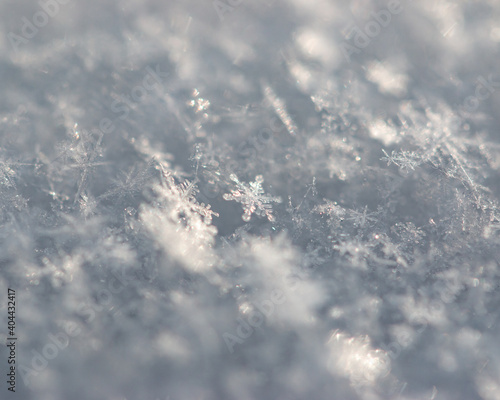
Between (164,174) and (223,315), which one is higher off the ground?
(164,174)

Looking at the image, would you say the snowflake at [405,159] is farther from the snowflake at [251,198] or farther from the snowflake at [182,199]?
the snowflake at [182,199]

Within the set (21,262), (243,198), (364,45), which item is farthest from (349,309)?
(21,262)

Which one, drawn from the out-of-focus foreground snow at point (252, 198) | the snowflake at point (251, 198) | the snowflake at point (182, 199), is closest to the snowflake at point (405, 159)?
the out-of-focus foreground snow at point (252, 198)

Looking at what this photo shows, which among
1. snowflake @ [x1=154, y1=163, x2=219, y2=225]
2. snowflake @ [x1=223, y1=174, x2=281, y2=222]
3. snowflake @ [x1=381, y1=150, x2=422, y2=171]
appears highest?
snowflake @ [x1=381, y1=150, x2=422, y2=171]

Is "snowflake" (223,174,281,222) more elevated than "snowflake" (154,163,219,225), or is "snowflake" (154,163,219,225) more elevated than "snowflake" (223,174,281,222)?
"snowflake" (223,174,281,222)

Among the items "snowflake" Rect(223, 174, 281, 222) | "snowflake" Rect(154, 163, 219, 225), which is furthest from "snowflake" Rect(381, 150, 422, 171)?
"snowflake" Rect(154, 163, 219, 225)

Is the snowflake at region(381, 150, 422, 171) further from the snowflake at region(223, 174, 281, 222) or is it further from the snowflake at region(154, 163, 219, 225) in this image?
the snowflake at region(154, 163, 219, 225)

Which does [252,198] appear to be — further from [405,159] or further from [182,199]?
[405,159]

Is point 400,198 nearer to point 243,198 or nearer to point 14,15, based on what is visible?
point 243,198

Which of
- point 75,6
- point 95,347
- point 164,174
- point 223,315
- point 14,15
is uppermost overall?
point 75,6
